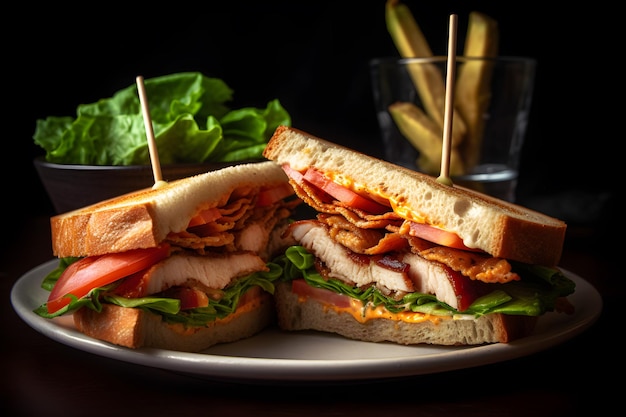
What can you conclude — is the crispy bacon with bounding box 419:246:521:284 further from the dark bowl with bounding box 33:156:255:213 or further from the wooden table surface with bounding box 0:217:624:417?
the dark bowl with bounding box 33:156:255:213

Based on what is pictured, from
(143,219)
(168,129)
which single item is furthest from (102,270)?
(168,129)

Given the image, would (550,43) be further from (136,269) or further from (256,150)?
(136,269)

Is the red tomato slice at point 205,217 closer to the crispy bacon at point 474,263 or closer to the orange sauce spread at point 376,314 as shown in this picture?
the orange sauce spread at point 376,314

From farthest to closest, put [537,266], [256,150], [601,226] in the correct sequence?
1. [601,226]
2. [256,150]
3. [537,266]

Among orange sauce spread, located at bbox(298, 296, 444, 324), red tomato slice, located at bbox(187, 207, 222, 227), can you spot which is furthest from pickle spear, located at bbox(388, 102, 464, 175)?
red tomato slice, located at bbox(187, 207, 222, 227)

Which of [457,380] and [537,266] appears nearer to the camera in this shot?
[457,380]

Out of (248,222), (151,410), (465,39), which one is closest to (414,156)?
(465,39)
